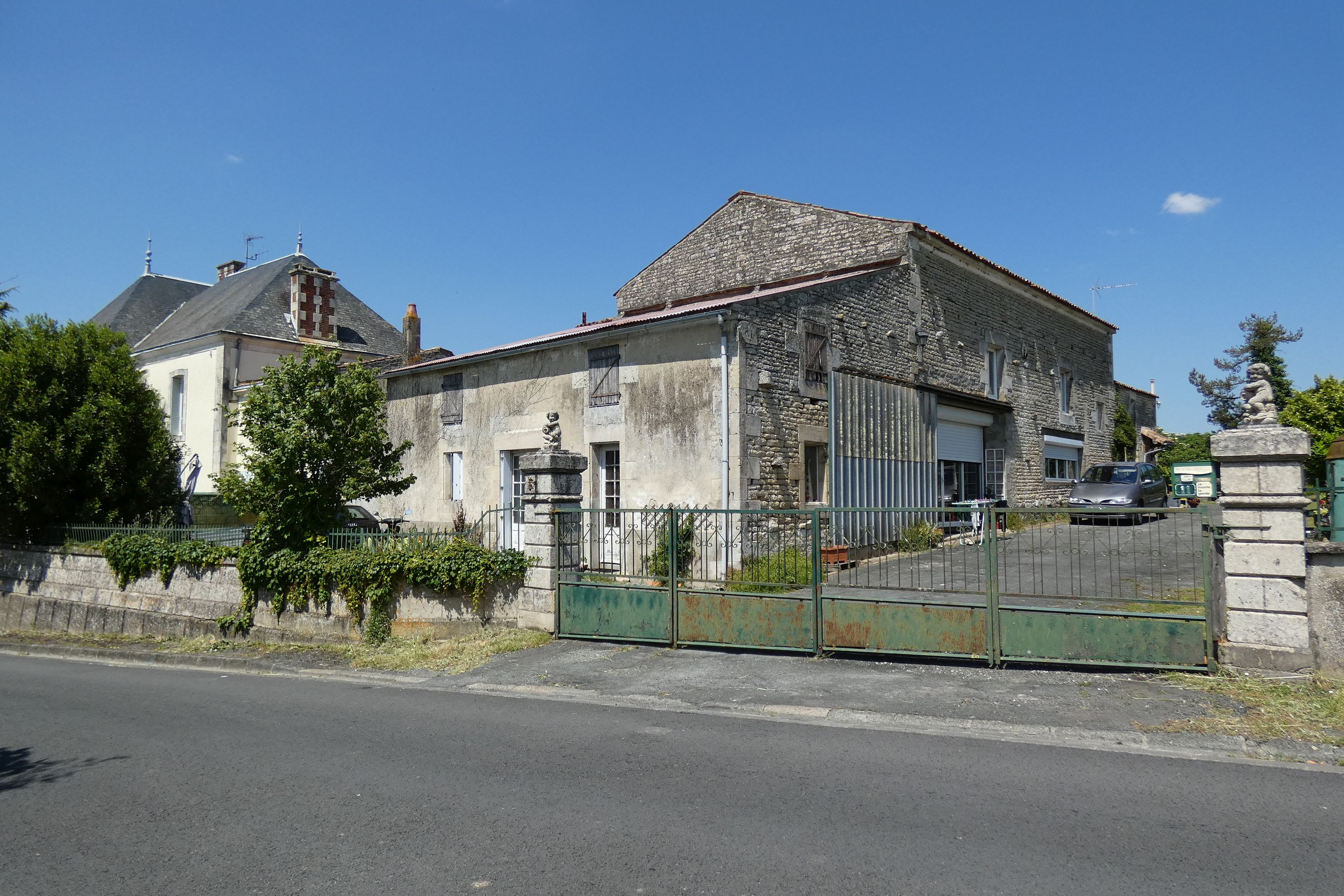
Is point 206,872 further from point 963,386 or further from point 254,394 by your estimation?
point 963,386

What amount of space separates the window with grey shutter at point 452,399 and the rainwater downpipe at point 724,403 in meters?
6.72

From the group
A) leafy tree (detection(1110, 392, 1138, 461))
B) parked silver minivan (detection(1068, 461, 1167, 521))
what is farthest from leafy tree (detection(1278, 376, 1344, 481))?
leafy tree (detection(1110, 392, 1138, 461))

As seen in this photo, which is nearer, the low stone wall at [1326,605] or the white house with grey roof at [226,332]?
the low stone wall at [1326,605]

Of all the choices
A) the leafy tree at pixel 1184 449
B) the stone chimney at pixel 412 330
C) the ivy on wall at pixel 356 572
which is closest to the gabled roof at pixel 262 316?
the stone chimney at pixel 412 330

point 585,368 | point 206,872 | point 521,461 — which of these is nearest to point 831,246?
point 585,368

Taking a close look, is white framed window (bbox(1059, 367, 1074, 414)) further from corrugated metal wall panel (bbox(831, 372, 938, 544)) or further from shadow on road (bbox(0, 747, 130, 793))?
shadow on road (bbox(0, 747, 130, 793))

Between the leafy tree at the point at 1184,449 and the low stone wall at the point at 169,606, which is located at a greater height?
the leafy tree at the point at 1184,449

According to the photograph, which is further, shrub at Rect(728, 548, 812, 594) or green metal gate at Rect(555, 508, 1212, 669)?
shrub at Rect(728, 548, 812, 594)

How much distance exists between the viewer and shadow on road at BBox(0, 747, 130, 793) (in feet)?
17.8

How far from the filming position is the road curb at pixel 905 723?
5602mm

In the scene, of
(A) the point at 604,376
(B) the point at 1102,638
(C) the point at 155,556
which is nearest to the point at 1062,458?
(A) the point at 604,376

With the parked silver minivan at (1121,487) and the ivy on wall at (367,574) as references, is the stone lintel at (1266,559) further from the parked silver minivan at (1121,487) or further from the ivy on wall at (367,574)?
the parked silver minivan at (1121,487)

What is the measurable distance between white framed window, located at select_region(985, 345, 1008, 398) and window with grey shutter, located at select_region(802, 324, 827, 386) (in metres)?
8.97

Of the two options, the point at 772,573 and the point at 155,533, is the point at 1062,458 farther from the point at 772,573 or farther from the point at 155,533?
the point at 155,533
